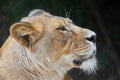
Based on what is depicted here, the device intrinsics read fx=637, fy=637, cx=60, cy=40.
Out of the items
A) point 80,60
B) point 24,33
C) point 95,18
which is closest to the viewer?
point 24,33

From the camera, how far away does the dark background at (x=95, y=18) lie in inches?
291

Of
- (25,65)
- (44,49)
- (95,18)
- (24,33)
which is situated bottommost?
(95,18)

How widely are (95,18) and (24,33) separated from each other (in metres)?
4.05

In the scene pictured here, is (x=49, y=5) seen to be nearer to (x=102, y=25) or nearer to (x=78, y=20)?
(x=78, y=20)

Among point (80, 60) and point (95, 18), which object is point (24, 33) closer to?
point (80, 60)

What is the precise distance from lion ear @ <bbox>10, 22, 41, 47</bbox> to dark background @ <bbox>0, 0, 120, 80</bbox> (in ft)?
9.27

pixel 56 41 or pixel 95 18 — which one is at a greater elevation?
pixel 56 41

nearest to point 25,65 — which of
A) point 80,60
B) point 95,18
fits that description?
point 80,60

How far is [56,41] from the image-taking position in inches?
170

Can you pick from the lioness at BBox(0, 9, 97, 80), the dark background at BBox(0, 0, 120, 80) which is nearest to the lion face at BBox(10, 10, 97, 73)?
the lioness at BBox(0, 9, 97, 80)

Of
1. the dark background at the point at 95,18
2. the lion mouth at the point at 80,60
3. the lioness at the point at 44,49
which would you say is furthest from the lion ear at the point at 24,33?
the dark background at the point at 95,18

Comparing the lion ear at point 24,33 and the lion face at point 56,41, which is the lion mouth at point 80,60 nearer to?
the lion face at point 56,41

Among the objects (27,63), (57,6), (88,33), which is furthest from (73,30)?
(57,6)

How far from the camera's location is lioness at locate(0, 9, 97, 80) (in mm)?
4258
